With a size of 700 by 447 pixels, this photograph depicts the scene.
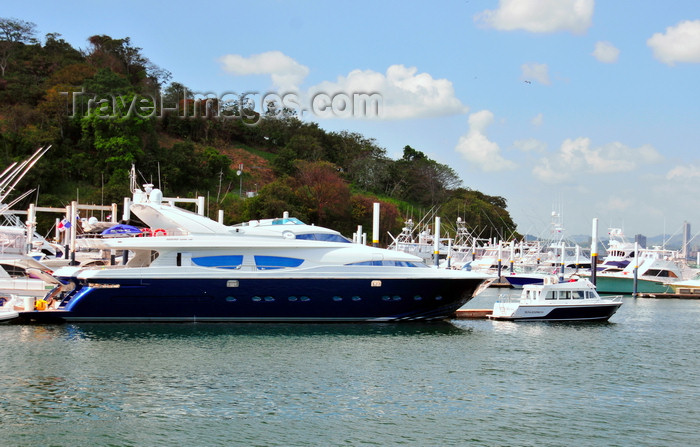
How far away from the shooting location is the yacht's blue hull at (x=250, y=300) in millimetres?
28750

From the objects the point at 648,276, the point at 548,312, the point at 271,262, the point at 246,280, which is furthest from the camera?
the point at 648,276

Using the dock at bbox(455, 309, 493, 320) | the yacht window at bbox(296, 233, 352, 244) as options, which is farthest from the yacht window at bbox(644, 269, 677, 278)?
the yacht window at bbox(296, 233, 352, 244)

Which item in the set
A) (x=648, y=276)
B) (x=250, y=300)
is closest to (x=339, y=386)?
(x=250, y=300)

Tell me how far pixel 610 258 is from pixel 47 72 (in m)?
65.8

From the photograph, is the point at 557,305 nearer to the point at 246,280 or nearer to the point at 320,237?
the point at 320,237

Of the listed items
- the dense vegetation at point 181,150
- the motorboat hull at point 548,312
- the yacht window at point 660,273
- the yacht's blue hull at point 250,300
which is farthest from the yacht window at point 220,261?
the yacht window at point 660,273

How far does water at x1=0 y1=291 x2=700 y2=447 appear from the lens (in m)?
15.9

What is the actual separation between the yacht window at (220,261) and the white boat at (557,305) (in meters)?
12.4

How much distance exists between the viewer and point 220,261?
29203 millimetres

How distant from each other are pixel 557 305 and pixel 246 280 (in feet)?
46.9

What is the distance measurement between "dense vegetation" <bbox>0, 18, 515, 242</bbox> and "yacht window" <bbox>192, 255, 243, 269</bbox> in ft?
85.7

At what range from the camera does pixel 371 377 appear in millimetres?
21047

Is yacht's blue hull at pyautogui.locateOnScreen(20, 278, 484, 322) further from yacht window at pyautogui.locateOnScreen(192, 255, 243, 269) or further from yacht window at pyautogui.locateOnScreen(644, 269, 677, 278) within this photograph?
yacht window at pyautogui.locateOnScreen(644, 269, 677, 278)

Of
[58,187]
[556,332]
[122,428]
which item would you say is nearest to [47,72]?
[58,187]
